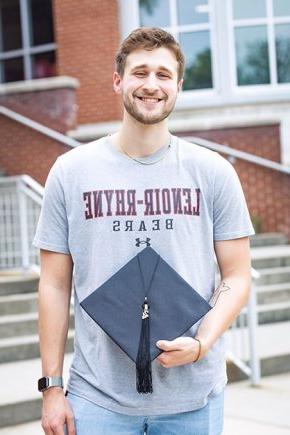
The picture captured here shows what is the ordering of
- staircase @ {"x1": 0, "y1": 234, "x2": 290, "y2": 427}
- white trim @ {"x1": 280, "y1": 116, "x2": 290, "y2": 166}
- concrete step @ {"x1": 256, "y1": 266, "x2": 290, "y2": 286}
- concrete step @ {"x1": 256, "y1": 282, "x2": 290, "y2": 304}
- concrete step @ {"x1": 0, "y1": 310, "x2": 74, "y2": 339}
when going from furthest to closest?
white trim @ {"x1": 280, "y1": 116, "x2": 290, "y2": 166}
concrete step @ {"x1": 256, "y1": 266, "x2": 290, "y2": 286}
concrete step @ {"x1": 256, "y1": 282, "x2": 290, "y2": 304}
concrete step @ {"x1": 0, "y1": 310, "x2": 74, "y2": 339}
staircase @ {"x1": 0, "y1": 234, "x2": 290, "y2": 427}

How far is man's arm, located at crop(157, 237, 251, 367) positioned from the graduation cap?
38 mm

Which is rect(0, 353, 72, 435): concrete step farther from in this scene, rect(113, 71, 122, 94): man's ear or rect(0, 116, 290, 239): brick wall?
rect(0, 116, 290, 239): brick wall

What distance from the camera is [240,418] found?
5328 millimetres

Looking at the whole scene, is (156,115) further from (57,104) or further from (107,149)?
(57,104)

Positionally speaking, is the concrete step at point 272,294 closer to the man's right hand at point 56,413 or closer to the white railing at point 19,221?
the white railing at point 19,221

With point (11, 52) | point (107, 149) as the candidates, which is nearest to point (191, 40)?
point (11, 52)

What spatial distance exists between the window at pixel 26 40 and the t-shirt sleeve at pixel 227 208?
1287cm

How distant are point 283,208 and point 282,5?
146 inches

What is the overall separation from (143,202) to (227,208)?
26cm

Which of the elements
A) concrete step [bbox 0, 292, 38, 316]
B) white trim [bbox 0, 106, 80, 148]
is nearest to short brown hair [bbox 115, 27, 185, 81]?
concrete step [bbox 0, 292, 38, 316]

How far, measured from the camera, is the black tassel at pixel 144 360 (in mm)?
2057

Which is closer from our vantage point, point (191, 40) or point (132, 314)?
point (132, 314)

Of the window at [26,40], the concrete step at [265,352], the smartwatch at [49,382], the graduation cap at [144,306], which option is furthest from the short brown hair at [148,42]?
the window at [26,40]

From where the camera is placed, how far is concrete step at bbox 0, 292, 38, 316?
7.25 metres
